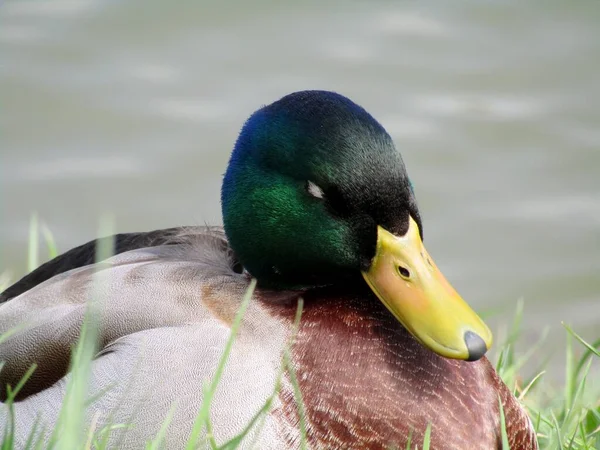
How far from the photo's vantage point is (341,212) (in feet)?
9.20

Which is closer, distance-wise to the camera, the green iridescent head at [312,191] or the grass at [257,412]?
the grass at [257,412]

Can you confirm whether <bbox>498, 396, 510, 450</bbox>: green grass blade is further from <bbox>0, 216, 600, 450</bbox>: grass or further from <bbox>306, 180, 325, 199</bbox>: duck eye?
<bbox>306, 180, 325, 199</bbox>: duck eye

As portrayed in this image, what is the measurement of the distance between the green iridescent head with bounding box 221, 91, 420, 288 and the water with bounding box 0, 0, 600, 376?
319 cm

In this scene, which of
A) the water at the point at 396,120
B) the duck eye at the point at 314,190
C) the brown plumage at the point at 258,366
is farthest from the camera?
the water at the point at 396,120

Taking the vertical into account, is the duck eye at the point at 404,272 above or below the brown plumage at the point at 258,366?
above

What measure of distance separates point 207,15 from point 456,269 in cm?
253

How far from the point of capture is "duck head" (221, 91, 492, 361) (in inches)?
107

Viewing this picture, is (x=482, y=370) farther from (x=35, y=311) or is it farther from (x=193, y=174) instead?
(x=193, y=174)

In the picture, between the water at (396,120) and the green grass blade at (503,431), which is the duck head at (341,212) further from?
the water at (396,120)

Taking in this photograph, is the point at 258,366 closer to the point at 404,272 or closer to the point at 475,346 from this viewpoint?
the point at 404,272

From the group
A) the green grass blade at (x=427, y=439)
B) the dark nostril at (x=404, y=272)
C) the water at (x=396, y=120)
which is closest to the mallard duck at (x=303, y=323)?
the dark nostril at (x=404, y=272)

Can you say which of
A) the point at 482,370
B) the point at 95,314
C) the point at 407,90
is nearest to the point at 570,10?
the point at 407,90

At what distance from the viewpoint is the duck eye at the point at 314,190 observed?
281 centimetres

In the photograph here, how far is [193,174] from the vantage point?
666 cm
